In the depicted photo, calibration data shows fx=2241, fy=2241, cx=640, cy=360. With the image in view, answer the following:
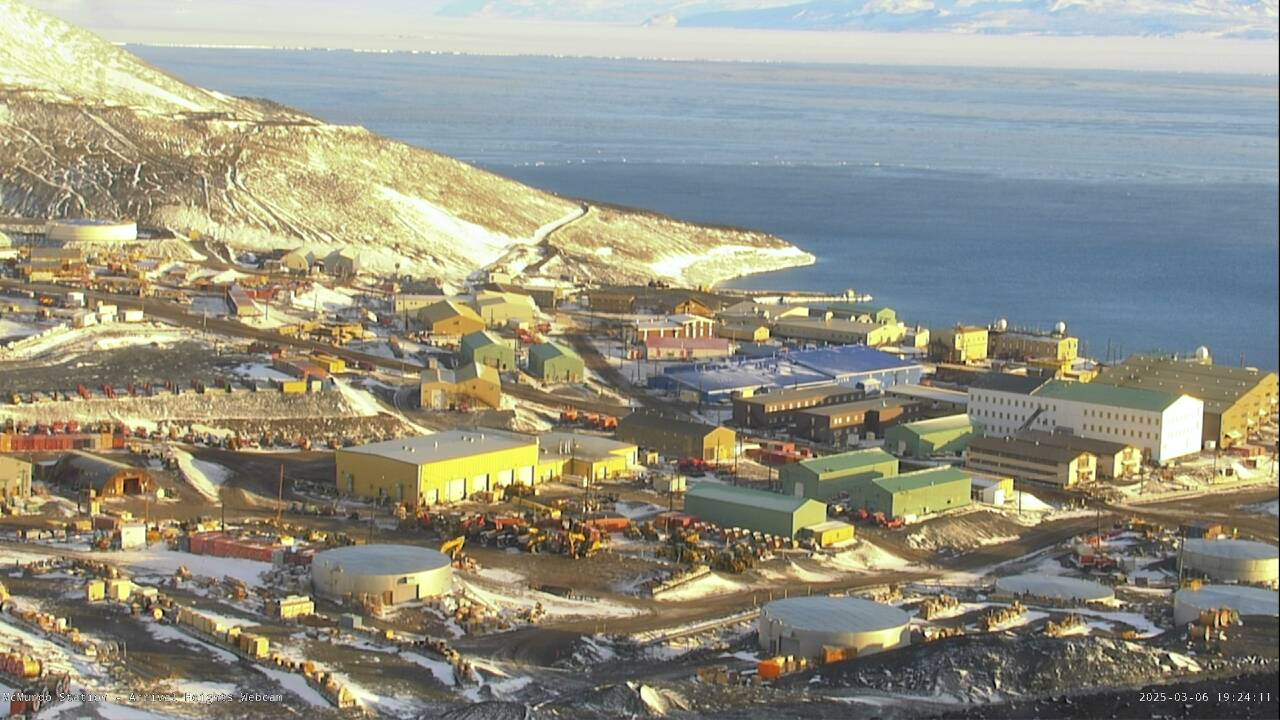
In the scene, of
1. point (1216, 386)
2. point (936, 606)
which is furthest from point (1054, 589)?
point (1216, 386)

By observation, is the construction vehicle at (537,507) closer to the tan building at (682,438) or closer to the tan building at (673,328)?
the tan building at (682,438)

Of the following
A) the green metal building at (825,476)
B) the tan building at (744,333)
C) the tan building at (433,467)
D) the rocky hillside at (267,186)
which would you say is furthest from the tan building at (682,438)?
the rocky hillside at (267,186)

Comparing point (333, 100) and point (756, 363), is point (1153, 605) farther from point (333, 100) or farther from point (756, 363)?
point (333, 100)

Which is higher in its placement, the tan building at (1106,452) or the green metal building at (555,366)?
the green metal building at (555,366)

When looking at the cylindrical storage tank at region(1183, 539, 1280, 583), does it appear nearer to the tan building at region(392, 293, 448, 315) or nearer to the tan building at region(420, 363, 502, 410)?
the tan building at region(420, 363, 502, 410)

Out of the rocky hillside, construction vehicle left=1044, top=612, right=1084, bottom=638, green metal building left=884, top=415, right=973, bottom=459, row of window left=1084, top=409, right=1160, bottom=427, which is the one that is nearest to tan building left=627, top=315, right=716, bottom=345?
green metal building left=884, top=415, right=973, bottom=459

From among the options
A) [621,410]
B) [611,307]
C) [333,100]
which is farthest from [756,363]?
[333,100]

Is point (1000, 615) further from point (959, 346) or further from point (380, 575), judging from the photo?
point (959, 346)

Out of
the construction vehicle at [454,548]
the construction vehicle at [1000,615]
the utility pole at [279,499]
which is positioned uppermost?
the construction vehicle at [454,548]

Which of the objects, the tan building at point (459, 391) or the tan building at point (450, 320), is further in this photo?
the tan building at point (450, 320)
